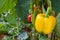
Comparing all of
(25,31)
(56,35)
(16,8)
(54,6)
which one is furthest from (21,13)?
(25,31)

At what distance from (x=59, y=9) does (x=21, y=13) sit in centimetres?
14

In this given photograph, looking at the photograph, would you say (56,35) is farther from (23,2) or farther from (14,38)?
(14,38)

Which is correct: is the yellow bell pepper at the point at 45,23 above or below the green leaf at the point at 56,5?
below

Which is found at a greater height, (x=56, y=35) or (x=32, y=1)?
(x=32, y=1)

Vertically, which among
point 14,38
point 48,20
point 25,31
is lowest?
point 14,38

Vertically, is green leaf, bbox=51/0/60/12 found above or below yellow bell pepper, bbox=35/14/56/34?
above

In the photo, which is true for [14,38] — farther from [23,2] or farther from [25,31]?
[23,2]

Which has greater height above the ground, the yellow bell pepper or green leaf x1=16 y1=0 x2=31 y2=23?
green leaf x1=16 y1=0 x2=31 y2=23

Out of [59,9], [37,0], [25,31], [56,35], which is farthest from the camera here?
[25,31]

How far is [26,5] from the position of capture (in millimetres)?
712

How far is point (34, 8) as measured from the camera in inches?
31.1

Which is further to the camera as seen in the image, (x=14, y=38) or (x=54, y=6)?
(x=14, y=38)

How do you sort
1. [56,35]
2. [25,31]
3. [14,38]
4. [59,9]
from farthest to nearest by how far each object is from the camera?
[14,38] < [25,31] < [56,35] < [59,9]

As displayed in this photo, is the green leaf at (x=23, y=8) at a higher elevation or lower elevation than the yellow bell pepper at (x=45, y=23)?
higher
